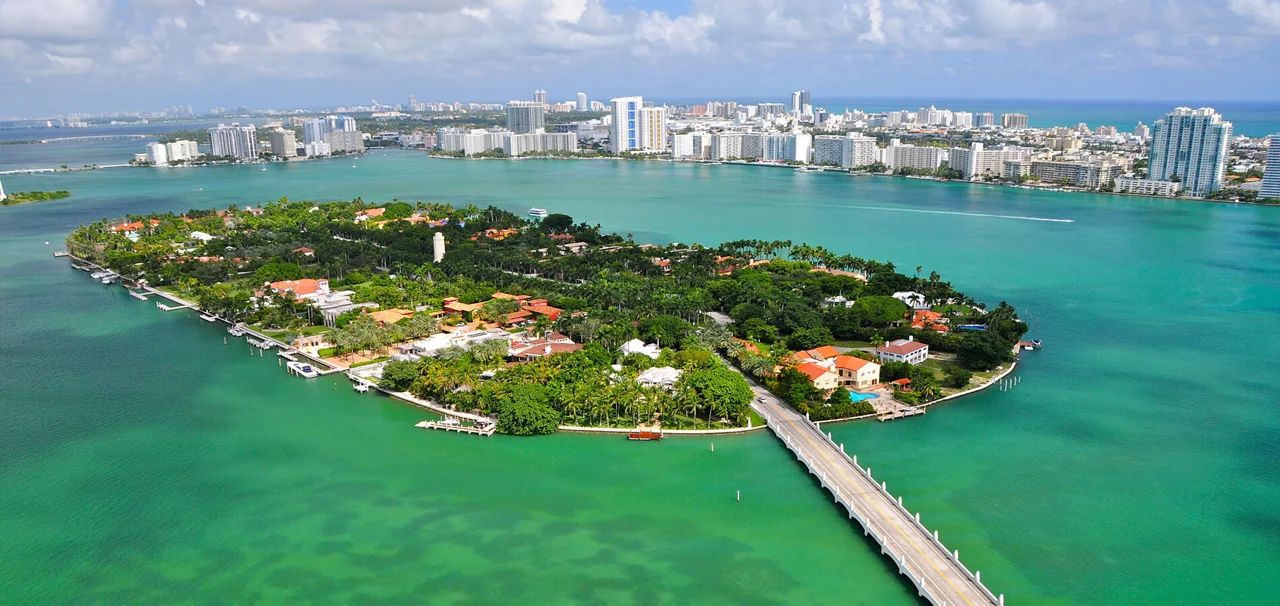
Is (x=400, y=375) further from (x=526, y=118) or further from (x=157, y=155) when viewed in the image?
(x=526, y=118)

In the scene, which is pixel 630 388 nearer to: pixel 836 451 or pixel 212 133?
pixel 836 451

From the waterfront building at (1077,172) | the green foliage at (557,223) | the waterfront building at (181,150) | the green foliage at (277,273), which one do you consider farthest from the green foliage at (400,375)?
the waterfront building at (181,150)

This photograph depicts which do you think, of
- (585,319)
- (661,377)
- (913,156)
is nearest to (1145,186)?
(913,156)

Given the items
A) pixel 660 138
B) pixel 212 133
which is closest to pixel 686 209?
pixel 660 138

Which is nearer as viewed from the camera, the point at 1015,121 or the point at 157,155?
the point at 157,155

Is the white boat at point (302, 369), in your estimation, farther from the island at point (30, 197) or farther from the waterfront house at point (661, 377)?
the island at point (30, 197)

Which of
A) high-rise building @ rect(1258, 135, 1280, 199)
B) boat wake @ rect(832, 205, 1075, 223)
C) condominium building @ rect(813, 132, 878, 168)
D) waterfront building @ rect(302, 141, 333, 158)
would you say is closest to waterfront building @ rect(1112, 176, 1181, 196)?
high-rise building @ rect(1258, 135, 1280, 199)
